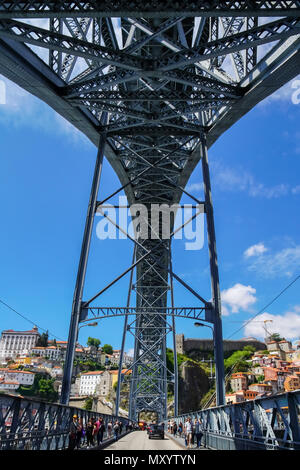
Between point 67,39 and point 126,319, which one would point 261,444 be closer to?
point 67,39

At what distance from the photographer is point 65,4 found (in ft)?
28.2

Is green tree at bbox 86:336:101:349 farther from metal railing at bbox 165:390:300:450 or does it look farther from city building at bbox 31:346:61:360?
metal railing at bbox 165:390:300:450

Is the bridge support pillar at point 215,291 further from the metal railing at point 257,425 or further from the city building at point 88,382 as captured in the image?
the city building at point 88,382

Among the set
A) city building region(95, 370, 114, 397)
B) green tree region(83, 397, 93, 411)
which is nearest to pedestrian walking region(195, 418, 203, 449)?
green tree region(83, 397, 93, 411)

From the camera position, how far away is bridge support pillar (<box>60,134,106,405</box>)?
13242 mm

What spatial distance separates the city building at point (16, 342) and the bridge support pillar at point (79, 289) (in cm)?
15112

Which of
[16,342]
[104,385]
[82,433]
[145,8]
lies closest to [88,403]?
[104,385]

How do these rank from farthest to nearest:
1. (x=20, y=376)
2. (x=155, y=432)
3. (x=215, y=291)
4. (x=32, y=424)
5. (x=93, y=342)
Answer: (x=93, y=342) < (x=20, y=376) < (x=155, y=432) < (x=215, y=291) < (x=32, y=424)

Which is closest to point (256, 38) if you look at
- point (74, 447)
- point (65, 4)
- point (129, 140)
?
point (65, 4)

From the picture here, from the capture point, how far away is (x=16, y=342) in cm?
15588

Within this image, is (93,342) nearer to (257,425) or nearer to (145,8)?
(257,425)

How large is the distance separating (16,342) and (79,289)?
15753 centimetres

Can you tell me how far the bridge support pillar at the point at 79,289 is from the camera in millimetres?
13242
